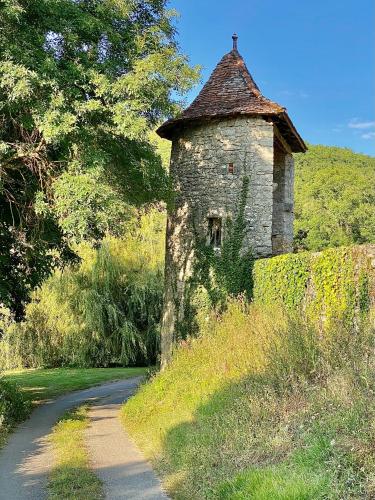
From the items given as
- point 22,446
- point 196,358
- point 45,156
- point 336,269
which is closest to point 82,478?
point 22,446

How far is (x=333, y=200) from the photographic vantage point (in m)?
42.6

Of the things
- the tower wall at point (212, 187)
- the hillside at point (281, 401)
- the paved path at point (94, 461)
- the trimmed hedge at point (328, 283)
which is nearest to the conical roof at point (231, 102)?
the tower wall at point (212, 187)

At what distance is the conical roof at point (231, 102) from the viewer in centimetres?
1534

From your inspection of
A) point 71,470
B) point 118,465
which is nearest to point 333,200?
point 118,465

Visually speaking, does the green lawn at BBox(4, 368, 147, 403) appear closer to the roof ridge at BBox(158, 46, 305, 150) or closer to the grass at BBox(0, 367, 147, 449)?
the grass at BBox(0, 367, 147, 449)

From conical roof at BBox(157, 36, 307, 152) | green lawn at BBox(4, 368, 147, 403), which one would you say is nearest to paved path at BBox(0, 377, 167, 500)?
green lawn at BBox(4, 368, 147, 403)

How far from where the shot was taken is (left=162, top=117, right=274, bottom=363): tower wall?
50.1 ft

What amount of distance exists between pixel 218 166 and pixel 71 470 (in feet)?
32.0

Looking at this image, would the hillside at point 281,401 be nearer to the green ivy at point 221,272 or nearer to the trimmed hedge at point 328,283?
the trimmed hedge at point 328,283

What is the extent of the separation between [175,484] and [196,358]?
16.2ft

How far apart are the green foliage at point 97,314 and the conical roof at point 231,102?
983 cm

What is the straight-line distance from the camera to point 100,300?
1007 inches

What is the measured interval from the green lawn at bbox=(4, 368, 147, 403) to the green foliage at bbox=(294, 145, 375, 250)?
49.2 feet

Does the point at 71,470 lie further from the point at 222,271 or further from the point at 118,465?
the point at 222,271
